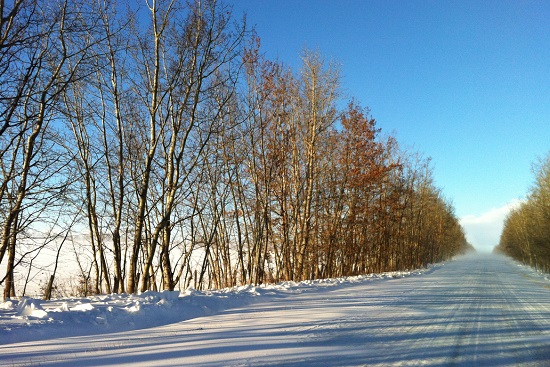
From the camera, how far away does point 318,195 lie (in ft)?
82.5

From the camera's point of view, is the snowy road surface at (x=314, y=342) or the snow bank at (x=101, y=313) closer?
the snowy road surface at (x=314, y=342)

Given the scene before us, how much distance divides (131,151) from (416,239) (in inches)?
1835

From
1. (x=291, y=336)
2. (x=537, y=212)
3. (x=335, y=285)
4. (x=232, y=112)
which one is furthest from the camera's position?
(x=537, y=212)

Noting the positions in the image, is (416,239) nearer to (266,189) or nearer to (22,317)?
(266,189)

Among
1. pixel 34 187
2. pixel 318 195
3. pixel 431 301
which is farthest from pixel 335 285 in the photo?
pixel 34 187

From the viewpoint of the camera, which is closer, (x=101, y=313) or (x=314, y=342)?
(x=314, y=342)

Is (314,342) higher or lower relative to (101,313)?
lower

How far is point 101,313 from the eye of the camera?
305 inches

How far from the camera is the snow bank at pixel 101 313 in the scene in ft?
21.6

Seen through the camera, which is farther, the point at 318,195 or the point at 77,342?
the point at 318,195

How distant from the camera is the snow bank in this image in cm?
659

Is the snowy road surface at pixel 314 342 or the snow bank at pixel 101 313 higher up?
the snow bank at pixel 101 313

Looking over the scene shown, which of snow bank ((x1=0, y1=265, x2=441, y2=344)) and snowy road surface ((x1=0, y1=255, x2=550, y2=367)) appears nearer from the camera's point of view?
snowy road surface ((x1=0, y1=255, x2=550, y2=367))

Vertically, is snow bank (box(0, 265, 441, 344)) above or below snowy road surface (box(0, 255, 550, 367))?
above
